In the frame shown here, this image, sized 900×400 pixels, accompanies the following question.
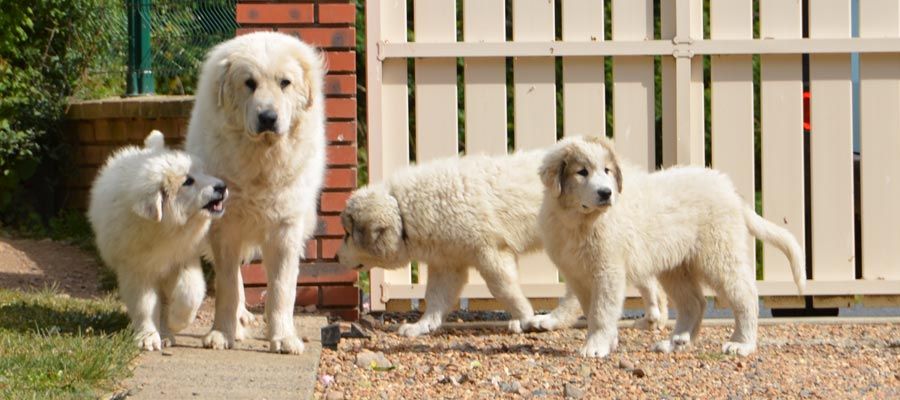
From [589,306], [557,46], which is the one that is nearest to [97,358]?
[589,306]

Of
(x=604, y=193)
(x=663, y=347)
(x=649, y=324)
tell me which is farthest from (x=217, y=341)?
(x=649, y=324)

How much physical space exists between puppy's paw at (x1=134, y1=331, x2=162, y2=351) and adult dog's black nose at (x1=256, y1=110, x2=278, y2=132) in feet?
3.26

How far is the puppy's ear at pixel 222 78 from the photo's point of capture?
249 inches

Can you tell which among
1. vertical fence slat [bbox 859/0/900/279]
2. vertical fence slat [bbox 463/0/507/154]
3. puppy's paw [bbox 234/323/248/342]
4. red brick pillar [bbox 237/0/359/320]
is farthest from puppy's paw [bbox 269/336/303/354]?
vertical fence slat [bbox 859/0/900/279]

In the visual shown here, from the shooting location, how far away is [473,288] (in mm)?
8445

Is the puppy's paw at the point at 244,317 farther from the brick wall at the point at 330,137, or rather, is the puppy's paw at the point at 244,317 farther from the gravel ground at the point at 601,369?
the brick wall at the point at 330,137

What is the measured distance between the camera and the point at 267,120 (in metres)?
6.22

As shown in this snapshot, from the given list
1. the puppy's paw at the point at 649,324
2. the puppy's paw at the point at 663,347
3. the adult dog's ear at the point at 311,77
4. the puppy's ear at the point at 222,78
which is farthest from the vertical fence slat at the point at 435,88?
the puppy's ear at the point at 222,78

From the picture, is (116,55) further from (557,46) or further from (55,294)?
(557,46)

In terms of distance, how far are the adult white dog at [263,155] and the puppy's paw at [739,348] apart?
2018 millimetres

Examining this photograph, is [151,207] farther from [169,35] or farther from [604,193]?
[169,35]

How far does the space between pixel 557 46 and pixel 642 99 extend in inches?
23.5

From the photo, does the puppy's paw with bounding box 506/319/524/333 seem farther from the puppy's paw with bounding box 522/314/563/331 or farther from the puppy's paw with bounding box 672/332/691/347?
the puppy's paw with bounding box 672/332/691/347

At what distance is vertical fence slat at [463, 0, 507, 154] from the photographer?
27.3 ft
